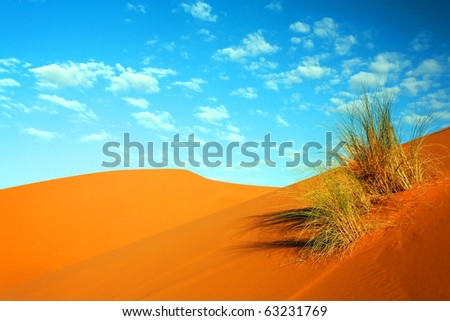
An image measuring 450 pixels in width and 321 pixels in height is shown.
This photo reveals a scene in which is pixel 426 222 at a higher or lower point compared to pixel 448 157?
Answer: lower

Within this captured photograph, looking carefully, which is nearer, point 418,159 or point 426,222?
point 426,222

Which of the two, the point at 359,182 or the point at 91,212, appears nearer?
the point at 359,182

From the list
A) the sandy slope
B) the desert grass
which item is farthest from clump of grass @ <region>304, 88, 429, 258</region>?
the sandy slope

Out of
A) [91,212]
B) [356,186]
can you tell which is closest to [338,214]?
[356,186]

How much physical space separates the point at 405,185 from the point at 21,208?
52.0 feet

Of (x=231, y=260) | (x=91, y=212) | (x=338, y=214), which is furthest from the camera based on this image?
(x=91, y=212)

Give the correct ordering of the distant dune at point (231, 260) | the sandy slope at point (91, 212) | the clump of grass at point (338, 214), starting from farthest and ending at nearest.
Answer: the sandy slope at point (91, 212)
the clump of grass at point (338, 214)
the distant dune at point (231, 260)

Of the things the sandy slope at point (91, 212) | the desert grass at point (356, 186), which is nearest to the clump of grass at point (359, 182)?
the desert grass at point (356, 186)

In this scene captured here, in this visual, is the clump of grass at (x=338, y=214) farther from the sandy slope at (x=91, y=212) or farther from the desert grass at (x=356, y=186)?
the sandy slope at (x=91, y=212)

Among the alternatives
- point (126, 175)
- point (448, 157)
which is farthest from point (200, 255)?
point (126, 175)

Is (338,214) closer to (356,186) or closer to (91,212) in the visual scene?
(356,186)

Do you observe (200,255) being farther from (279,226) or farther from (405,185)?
(405,185)

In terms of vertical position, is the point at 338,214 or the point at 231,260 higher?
the point at 338,214
